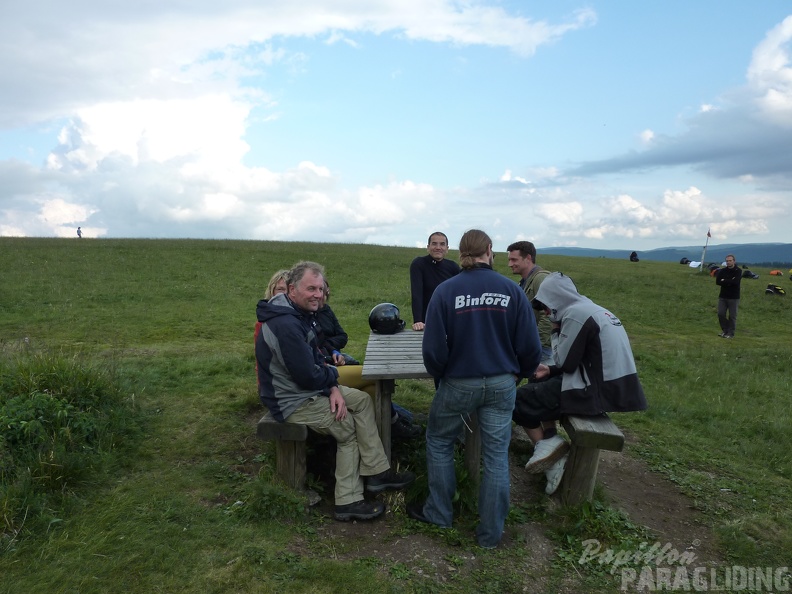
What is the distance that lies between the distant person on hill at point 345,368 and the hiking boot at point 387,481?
77 centimetres

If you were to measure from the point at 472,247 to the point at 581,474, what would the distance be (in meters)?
2.20

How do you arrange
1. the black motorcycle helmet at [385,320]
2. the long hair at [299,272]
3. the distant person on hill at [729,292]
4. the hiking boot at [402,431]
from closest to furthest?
the long hair at [299,272] → the hiking boot at [402,431] → the black motorcycle helmet at [385,320] → the distant person on hill at [729,292]

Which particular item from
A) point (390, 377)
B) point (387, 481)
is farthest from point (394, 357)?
point (387, 481)

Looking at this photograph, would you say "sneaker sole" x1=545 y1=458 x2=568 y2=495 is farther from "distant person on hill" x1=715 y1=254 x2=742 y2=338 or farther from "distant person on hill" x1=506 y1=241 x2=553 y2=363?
"distant person on hill" x1=715 y1=254 x2=742 y2=338

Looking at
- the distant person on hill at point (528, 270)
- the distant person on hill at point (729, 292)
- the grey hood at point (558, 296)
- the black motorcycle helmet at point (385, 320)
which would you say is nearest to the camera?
the grey hood at point (558, 296)

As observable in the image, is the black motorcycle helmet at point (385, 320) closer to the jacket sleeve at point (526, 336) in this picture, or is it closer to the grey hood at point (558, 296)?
the grey hood at point (558, 296)

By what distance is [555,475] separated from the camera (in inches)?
201

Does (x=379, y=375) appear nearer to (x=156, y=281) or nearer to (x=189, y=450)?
(x=189, y=450)

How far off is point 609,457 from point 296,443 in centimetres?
358

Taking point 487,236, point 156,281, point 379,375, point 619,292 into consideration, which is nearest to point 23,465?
point 379,375

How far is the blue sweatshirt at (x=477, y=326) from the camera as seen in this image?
421 cm

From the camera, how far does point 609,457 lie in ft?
20.9

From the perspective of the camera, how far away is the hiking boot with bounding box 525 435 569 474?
505 centimetres

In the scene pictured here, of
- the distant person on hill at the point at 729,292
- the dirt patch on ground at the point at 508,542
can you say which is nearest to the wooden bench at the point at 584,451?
the dirt patch on ground at the point at 508,542
